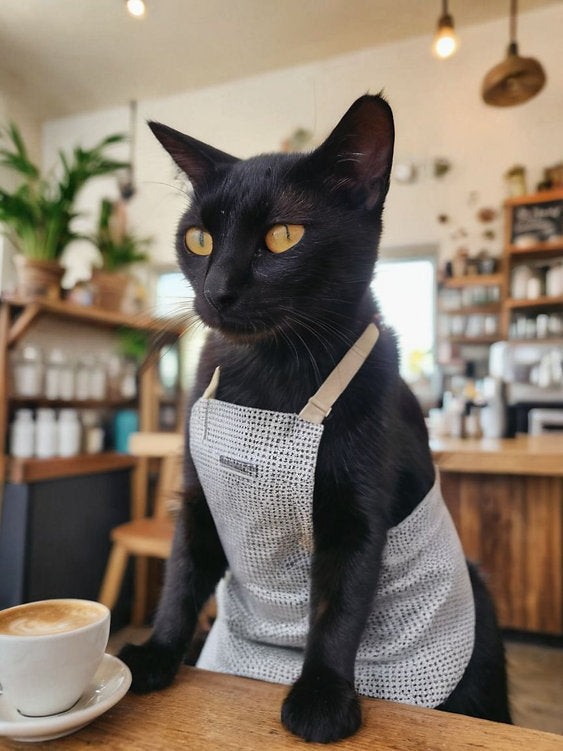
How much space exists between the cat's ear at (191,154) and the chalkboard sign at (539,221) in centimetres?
331

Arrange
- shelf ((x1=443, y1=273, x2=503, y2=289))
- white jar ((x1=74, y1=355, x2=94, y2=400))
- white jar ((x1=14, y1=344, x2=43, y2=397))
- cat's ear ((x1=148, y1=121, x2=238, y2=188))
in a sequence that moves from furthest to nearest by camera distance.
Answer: shelf ((x1=443, y1=273, x2=503, y2=289)) < white jar ((x1=74, y1=355, x2=94, y2=400)) < white jar ((x1=14, y1=344, x2=43, y2=397)) < cat's ear ((x1=148, y1=121, x2=238, y2=188))

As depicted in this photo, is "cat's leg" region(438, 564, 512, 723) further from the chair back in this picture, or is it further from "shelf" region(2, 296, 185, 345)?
the chair back

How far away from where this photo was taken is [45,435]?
1.96 meters

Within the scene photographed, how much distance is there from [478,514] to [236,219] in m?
1.85

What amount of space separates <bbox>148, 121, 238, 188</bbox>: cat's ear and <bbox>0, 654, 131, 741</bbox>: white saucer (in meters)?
0.48

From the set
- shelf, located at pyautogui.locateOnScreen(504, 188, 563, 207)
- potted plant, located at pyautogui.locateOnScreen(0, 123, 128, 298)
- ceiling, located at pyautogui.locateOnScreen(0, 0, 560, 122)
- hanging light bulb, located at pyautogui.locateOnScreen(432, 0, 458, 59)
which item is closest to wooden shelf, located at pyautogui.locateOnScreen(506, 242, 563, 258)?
shelf, located at pyautogui.locateOnScreen(504, 188, 563, 207)

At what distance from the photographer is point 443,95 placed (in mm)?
3387

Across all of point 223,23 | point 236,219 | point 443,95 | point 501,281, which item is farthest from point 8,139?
point 501,281

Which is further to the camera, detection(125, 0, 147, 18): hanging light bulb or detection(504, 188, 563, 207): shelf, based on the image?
detection(504, 188, 563, 207): shelf

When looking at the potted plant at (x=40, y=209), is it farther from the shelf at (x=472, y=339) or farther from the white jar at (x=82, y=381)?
the shelf at (x=472, y=339)

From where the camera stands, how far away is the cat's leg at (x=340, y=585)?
0.48 metres

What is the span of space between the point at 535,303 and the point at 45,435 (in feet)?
9.69

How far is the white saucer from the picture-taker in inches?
13.8

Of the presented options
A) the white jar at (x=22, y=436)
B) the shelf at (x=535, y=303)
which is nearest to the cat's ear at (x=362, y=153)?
the white jar at (x=22, y=436)
